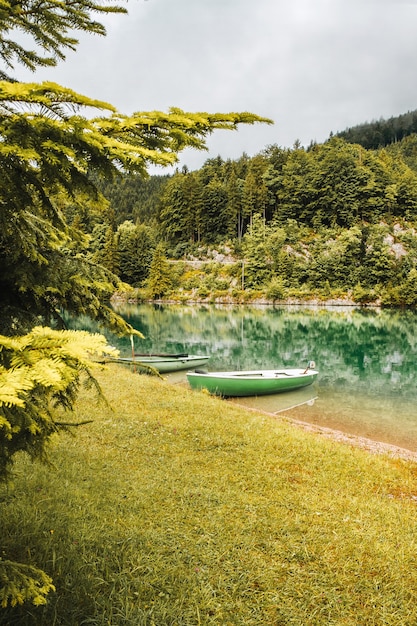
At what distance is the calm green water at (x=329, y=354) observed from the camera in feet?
47.4

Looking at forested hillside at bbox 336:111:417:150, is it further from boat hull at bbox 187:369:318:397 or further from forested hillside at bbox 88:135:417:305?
boat hull at bbox 187:369:318:397

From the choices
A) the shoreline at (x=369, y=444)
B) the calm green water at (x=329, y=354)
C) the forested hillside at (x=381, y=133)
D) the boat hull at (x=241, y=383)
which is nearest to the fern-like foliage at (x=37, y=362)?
the shoreline at (x=369, y=444)

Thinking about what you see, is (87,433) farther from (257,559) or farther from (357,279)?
(357,279)

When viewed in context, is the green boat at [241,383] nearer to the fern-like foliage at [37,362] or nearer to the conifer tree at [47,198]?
→ the conifer tree at [47,198]

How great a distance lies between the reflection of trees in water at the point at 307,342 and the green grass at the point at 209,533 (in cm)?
1274

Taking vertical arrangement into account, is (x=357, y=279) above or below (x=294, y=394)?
above

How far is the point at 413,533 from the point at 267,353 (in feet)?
72.1

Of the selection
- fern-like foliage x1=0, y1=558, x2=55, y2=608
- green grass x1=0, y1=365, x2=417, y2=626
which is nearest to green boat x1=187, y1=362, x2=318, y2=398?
green grass x1=0, y1=365, x2=417, y2=626

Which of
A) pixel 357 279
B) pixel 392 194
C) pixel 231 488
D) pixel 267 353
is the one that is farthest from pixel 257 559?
pixel 392 194

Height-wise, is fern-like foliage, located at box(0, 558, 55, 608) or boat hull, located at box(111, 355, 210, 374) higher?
fern-like foliage, located at box(0, 558, 55, 608)

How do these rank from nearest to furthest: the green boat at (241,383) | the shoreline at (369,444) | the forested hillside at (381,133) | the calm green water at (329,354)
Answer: the shoreline at (369,444)
the calm green water at (329,354)
the green boat at (241,383)
the forested hillside at (381,133)

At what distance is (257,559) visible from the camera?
4340mm

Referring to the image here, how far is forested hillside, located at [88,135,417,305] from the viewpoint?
6638 cm

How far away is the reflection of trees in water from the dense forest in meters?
16.7
